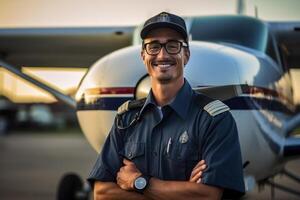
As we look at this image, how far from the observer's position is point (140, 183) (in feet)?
7.46

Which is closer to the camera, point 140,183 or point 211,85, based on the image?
point 140,183

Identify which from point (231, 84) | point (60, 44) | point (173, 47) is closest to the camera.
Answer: point (173, 47)

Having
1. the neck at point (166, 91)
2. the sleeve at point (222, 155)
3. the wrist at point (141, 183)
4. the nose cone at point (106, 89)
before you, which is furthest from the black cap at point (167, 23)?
the nose cone at point (106, 89)

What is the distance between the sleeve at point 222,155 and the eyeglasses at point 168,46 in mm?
Result: 318

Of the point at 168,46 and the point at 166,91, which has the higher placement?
the point at 168,46

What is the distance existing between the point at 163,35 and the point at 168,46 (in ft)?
0.17

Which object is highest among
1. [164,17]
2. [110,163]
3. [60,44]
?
[60,44]

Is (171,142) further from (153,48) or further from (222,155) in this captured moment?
(153,48)

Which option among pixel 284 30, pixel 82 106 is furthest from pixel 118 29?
pixel 82 106

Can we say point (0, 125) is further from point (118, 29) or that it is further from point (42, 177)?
point (118, 29)

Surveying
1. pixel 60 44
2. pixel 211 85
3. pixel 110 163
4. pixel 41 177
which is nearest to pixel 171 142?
pixel 110 163

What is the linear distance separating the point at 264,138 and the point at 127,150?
2.27 meters

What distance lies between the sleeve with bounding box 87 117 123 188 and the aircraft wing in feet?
16.5

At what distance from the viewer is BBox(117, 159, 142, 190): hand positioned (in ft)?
7.57
